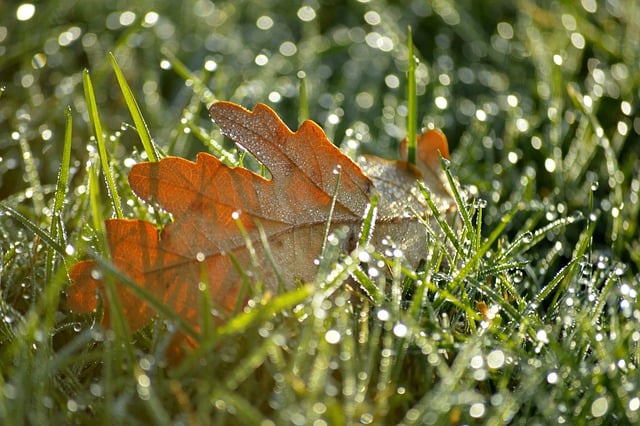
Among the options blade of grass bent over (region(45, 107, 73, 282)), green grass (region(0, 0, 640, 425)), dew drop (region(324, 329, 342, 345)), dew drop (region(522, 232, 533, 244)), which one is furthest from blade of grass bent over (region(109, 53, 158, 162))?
dew drop (region(522, 232, 533, 244))

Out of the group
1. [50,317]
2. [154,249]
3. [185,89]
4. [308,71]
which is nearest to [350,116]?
[308,71]

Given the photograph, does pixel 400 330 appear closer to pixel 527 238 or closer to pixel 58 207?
pixel 527 238

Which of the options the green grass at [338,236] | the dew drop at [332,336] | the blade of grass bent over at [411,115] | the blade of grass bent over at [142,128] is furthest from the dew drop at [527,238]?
the blade of grass bent over at [142,128]

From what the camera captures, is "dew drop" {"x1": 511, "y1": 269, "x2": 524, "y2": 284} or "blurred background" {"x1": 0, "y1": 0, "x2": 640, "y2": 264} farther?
"blurred background" {"x1": 0, "y1": 0, "x2": 640, "y2": 264}

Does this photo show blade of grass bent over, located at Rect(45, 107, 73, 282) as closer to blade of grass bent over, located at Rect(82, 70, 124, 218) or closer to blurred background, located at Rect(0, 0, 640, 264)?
blade of grass bent over, located at Rect(82, 70, 124, 218)

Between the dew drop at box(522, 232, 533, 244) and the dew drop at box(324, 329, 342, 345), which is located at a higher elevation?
the dew drop at box(324, 329, 342, 345)

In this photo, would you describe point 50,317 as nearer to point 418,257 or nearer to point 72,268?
point 72,268

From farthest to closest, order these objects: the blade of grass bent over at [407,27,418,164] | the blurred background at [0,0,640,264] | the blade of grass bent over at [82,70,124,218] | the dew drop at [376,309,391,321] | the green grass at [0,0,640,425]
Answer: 1. the blurred background at [0,0,640,264]
2. the blade of grass bent over at [407,27,418,164]
3. the blade of grass bent over at [82,70,124,218]
4. the dew drop at [376,309,391,321]
5. the green grass at [0,0,640,425]

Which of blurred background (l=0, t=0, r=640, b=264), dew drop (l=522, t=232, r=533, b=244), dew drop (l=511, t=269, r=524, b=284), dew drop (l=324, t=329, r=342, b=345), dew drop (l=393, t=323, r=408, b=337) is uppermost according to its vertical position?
dew drop (l=324, t=329, r=342, b=345)
